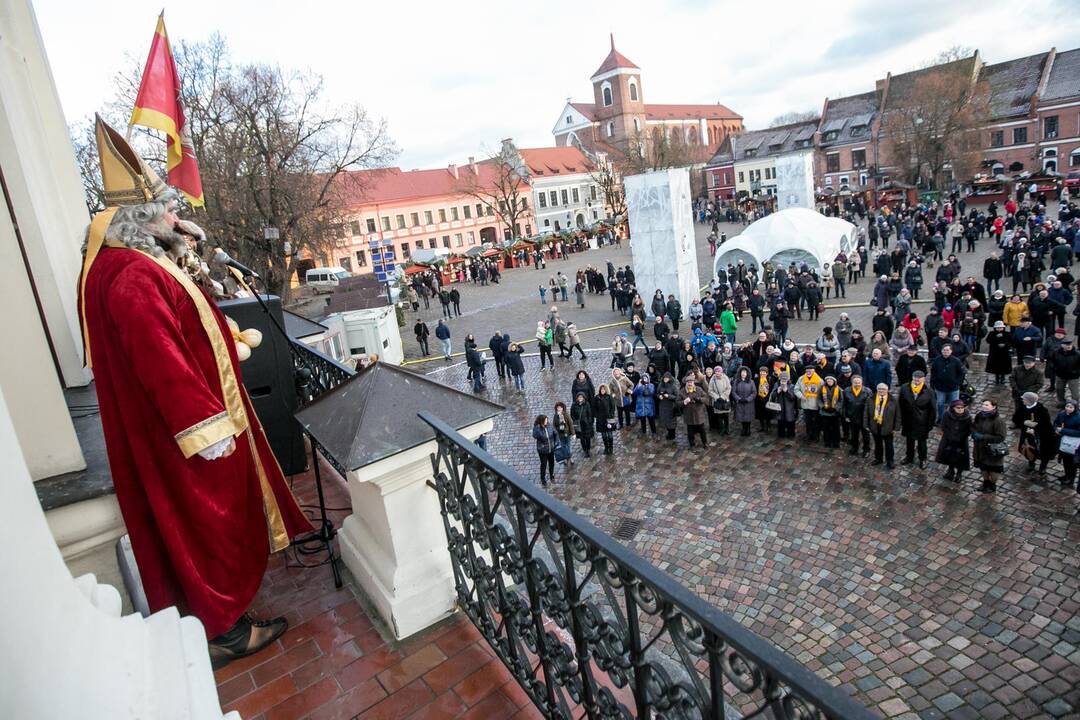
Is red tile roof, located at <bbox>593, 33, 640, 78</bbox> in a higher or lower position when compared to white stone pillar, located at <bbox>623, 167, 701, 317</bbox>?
higher

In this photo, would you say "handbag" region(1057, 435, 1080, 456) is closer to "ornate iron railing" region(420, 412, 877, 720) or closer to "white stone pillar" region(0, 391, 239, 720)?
"ornate iron railing" region(420, 412, 877, 720)

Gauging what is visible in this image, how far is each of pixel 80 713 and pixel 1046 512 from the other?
1031 cm

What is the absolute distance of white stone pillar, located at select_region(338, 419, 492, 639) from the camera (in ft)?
10.1

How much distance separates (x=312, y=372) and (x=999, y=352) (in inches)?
511

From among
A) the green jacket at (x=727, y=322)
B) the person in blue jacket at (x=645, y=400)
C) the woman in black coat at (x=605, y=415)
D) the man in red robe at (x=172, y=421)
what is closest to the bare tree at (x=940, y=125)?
the green jacket at (x=727, y=322)

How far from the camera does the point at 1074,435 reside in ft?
27.9

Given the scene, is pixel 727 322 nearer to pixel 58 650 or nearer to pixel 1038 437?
pixel 1038 437

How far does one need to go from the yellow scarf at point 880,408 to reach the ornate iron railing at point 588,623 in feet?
28.3

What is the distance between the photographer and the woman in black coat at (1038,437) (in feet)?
29.9

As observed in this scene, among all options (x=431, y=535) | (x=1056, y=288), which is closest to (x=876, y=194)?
(x=1056, y=288)

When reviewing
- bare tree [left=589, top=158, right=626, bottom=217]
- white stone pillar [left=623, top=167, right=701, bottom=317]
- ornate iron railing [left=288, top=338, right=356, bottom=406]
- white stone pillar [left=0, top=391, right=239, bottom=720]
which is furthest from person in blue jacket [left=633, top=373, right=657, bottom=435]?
bare tree [left=589, top=158, right=626, bottom=217]

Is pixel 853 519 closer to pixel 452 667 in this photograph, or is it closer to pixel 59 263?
pixel 452 667

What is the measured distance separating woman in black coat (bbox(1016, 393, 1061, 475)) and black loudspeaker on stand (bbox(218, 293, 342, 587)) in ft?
31.2

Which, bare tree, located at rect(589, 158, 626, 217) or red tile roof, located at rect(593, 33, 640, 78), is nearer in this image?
bare tree, located at rect(589, 158, 626, 217)
